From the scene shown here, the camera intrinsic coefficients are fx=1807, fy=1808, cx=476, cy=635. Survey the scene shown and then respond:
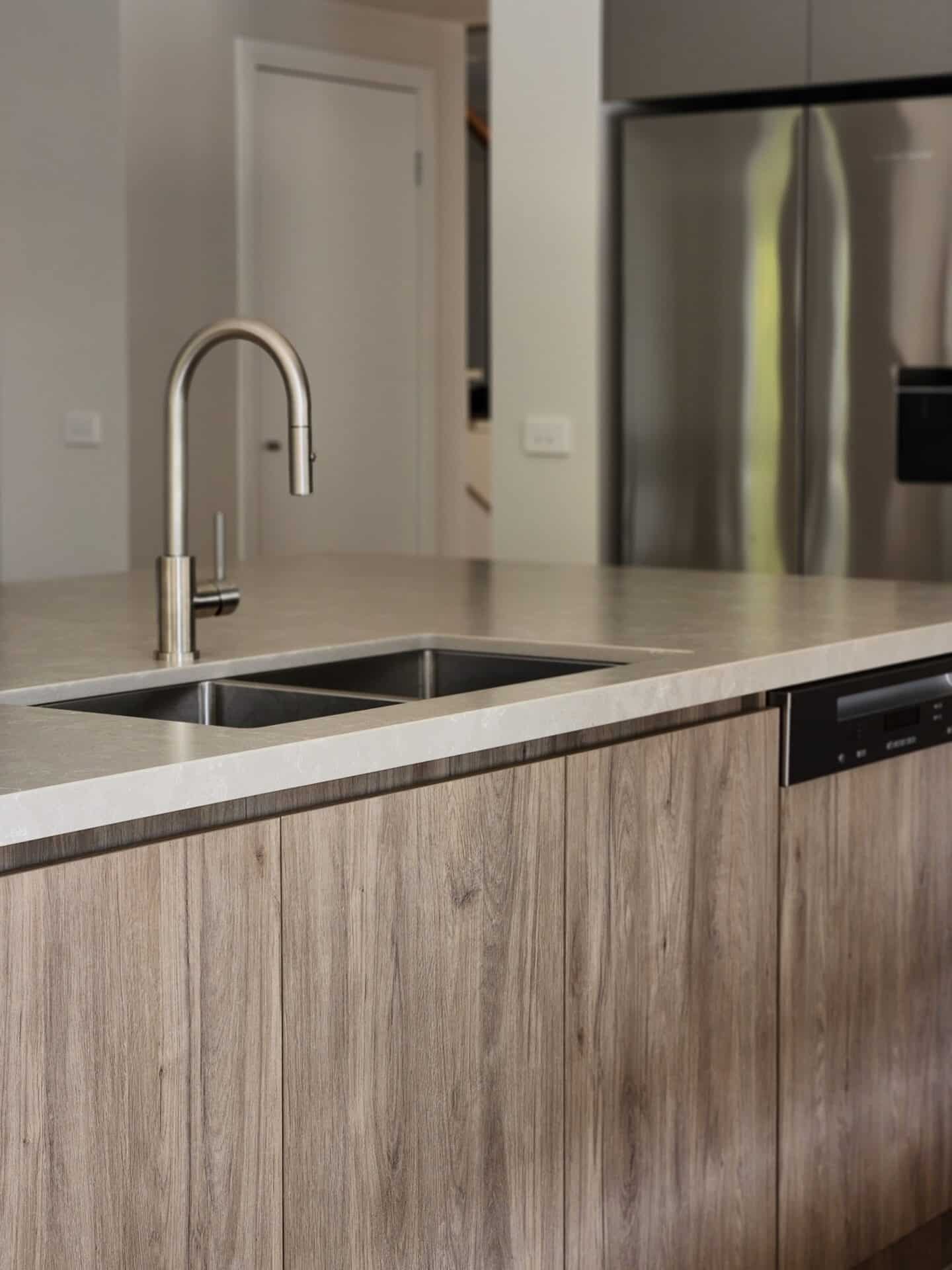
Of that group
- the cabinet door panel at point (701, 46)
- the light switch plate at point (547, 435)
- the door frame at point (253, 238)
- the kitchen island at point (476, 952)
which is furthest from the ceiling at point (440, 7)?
the kitchen island at point (476, 952)

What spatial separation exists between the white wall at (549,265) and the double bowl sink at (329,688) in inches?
99.8

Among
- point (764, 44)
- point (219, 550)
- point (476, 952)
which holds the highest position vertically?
point (764, 44)

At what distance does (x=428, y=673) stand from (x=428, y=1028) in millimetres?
651

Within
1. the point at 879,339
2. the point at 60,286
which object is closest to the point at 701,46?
the point at 879,339

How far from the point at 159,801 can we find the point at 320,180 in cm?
528

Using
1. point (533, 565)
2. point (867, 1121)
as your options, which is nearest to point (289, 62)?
point (533, 565)

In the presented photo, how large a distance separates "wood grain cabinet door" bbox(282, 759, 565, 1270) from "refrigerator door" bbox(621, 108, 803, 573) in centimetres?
279

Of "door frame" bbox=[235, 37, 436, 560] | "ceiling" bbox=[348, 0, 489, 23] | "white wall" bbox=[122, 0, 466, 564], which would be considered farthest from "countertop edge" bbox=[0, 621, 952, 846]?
"ceiling" bbox=[348, 0, 489, 23]

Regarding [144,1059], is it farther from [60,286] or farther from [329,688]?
[60,286]

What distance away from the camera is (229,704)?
6.30ft

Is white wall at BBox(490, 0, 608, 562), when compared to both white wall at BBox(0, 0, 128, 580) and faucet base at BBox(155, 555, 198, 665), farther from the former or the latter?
faucet base at BBox(155, 555, 198, 665)

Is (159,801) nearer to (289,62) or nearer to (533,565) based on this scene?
(533,565)

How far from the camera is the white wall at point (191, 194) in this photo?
5.62m

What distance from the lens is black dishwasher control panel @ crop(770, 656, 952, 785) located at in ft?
6.80
